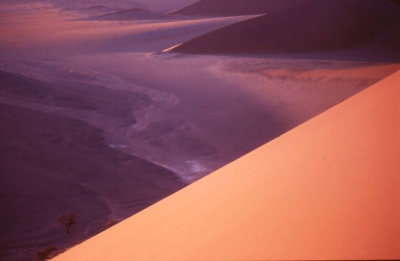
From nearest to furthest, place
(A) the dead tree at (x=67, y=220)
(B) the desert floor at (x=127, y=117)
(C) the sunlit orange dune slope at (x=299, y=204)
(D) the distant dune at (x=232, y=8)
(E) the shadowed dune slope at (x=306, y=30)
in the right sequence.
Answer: (C) the sunlit orange dune slope at (x=299, y=204) < (A) the dead tree at (x=67, y=220) < (B) the desert floor at (x=127, y=117) < (E) the shadowed dune slope at (x=306, y=30) < (D) the distant dune at (x=232, y=8)

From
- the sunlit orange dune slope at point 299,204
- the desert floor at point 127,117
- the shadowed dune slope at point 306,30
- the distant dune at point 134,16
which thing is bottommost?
the desert floor at point 127,117

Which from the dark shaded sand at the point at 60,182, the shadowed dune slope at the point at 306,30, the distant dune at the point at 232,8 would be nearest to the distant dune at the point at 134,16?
the distant dune at the point at 232,8

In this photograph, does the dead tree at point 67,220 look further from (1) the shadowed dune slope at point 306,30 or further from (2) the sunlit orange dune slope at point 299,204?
(1) the shadowed dune slope at point 306,30

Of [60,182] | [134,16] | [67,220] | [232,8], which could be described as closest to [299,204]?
[67,220]

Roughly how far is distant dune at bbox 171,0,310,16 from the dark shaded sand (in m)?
30.9

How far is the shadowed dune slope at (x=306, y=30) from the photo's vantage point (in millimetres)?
22828

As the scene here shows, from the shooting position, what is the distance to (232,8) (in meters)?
41.9

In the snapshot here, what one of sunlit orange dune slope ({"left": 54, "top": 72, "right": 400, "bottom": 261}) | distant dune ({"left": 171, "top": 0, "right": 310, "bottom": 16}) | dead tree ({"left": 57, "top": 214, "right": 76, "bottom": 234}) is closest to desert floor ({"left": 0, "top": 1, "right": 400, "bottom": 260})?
dead tree ({"left": 57, "top": 214, "right": 76, "bottom": 234})

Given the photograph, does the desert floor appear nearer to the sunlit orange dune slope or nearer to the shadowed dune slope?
the shadowed dune slope

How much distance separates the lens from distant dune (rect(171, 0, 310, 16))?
133 feet

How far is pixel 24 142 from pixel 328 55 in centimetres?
1553

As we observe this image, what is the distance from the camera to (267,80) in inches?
642

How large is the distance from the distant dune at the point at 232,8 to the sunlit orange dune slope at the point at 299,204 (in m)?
39.1

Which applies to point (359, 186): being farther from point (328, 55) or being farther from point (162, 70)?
point (328, 55)
